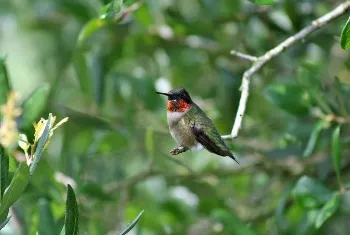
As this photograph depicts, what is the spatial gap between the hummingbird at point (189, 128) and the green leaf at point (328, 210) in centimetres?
53

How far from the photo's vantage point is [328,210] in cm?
267

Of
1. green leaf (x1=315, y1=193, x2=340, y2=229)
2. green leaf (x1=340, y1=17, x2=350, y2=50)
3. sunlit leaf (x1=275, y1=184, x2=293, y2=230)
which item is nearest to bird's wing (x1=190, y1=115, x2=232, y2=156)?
green leaf (x1=340, y1=17, x2=350, y2=50)

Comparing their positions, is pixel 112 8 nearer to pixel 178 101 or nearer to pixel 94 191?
pixel 178 101

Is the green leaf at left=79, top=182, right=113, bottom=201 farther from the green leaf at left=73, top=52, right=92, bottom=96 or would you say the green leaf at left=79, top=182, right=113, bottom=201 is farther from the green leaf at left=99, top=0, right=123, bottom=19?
the green leaf at left=99, top=0, right=123, bottom=19

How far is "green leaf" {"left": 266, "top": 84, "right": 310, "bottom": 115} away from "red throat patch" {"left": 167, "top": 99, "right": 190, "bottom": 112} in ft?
2.12

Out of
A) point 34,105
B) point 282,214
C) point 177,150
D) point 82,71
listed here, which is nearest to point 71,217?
point 177,150

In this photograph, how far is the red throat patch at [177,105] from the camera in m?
2.43

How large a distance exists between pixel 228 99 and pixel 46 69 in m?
2.03

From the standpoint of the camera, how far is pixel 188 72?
3803 mm

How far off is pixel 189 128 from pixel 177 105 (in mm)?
110

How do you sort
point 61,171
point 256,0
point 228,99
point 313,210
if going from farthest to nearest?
point 228,99, point 61,171, point 313,210, point 256,0

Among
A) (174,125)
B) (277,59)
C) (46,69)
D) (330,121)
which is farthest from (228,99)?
(46,69)

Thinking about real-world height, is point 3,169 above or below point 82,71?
above

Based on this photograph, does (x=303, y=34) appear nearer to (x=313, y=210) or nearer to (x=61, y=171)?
(x=313, y=210)
